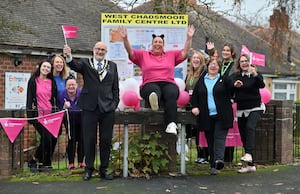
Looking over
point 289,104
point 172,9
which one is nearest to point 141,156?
point 289,104

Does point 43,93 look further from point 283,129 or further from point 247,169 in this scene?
point 283,129

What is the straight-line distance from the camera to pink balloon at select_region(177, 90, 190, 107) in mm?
7039

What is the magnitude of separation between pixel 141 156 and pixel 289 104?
123 inches

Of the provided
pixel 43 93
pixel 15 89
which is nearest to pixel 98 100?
pixel 43 93

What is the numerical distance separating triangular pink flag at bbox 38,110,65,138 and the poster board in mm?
1408

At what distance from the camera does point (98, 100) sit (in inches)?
242

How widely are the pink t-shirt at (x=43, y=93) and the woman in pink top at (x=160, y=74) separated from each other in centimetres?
152

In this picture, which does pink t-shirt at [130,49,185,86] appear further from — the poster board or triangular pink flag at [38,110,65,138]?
triangular pink flag at [38,110,65,138]

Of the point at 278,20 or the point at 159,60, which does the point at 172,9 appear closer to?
the point at 159,60

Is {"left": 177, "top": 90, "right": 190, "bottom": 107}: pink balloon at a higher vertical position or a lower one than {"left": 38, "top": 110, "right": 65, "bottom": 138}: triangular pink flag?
higher

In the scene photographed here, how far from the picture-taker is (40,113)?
6816mm

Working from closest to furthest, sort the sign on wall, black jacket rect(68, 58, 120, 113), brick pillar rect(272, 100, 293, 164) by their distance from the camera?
1. black jacket rect(68, 58, 120, 113)
2. brick pillar rect(272, 100, 293, 164)
3. the sign on wall

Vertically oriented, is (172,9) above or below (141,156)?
above

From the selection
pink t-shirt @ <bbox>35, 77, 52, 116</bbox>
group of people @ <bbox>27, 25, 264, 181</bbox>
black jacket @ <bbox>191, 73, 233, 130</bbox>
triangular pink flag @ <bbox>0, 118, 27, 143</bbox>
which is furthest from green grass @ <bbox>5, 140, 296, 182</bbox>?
pink t-shirt @ <bbox>35, 77, 52, 116</bbox>
